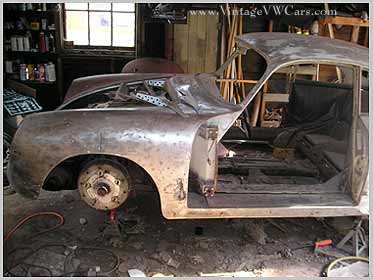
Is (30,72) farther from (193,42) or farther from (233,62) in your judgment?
(233,62)

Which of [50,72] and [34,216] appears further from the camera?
[50,72]

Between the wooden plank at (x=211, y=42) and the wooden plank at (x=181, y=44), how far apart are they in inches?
13.3

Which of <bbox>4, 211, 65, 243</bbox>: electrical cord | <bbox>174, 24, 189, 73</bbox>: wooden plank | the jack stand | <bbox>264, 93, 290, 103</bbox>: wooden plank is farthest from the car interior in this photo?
<bbox>174, 24, 189, 73</bbox>: wooden plank

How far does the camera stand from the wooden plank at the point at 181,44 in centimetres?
645

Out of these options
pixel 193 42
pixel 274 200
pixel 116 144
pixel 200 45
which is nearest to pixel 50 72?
pixel 193 42

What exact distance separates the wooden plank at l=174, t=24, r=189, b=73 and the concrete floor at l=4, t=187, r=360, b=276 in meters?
3.25

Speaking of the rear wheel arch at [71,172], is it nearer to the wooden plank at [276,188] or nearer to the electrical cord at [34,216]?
the electrical cord at [34,216]

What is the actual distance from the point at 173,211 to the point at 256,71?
4337 millimetres

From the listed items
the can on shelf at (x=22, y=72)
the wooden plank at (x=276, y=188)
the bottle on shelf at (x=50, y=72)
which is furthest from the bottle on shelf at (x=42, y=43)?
the wooden plank at (x=276, y=188)

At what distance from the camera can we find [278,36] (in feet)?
11.6

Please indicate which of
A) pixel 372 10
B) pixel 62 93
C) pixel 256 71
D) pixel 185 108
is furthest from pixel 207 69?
pixel 185 108

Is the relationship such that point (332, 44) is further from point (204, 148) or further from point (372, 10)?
point (204, 148)

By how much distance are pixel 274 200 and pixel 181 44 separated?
404cm

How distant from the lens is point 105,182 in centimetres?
298
